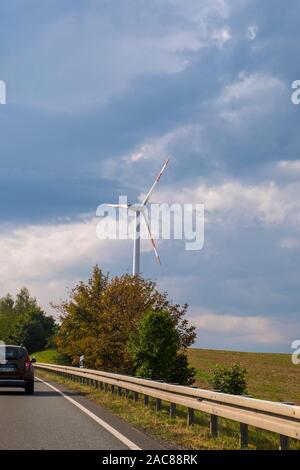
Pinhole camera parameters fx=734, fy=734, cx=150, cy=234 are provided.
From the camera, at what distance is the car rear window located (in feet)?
76.3

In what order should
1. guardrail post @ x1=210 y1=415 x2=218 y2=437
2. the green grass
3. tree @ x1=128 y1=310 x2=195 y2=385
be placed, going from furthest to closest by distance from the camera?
the green grass, tree @ x1=128 y1=310 x2=195 y2=385, guardrail post @ x1=210 y1=415 x2=218 y2=437

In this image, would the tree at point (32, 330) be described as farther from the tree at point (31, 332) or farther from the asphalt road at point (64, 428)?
the asphalt road at point (64, 428)

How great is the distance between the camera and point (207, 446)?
10.6m

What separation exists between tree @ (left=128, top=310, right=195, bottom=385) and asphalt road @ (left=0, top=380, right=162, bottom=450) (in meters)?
14.7

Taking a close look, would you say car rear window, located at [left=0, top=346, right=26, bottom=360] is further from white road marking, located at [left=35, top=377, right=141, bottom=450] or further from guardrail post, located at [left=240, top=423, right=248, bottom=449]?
guardrail post, located at [left=240, top=423, right=248, bottom=449]

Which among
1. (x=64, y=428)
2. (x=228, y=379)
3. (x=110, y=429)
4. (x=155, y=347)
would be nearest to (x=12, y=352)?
(x=64, y=428)

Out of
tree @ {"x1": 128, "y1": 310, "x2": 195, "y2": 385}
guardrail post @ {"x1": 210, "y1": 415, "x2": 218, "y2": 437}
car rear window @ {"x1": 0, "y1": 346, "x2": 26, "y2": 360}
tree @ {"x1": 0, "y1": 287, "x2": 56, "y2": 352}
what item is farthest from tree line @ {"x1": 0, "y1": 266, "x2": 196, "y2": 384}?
tree @ {"x1": 0, "y1": 287, "x2": 56, "y2": 352}

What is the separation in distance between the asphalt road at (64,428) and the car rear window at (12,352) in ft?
12.4

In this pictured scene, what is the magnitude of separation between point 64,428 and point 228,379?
27.3 m

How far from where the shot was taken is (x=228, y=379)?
39406mm

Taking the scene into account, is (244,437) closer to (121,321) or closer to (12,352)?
(12,352)
